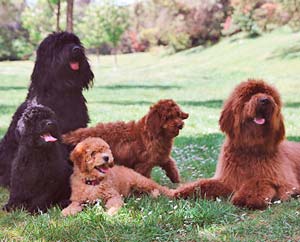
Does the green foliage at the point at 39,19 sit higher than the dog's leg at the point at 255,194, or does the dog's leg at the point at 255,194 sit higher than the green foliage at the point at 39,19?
the green foliage at the point at 39,19

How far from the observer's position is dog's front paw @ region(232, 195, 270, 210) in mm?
4504

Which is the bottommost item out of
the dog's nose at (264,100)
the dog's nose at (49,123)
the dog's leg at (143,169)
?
the dog's leg at (143,169)

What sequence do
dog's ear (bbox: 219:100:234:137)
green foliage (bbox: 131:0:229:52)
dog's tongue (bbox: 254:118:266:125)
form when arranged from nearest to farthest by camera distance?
dog's tongue (bbox: 254:118:266:125)
dog's ear (bbox: 219:100:234:137)
green foliage (bbox: 131:0:229:52)

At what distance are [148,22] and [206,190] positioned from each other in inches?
1983

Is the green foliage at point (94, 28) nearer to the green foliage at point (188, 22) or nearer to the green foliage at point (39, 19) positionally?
the green foliage at point (39, 19)

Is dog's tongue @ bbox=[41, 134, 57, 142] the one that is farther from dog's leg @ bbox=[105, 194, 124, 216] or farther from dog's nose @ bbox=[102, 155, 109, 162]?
dog's leg @ bbox=[105, 194, 124, 216]

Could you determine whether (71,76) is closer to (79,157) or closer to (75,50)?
(75,50)

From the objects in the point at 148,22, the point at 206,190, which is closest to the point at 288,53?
the point at 148,22

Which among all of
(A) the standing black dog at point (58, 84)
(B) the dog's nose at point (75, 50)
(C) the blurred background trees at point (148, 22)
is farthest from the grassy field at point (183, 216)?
(C) the blurred background trees at point (148, 22)

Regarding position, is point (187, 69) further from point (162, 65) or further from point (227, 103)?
point (227, 103)

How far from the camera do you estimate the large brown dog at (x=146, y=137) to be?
535 cm

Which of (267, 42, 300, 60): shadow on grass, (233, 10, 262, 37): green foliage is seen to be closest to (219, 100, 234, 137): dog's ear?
(267, 42, 300, 60): shadow on grass

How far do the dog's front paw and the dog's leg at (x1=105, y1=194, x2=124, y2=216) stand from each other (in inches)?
41.9

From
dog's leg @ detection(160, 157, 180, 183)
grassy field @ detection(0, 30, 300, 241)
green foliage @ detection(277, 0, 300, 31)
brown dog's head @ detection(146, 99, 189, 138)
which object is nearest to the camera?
grassy field @ detection(0, 30, 300, 241)
